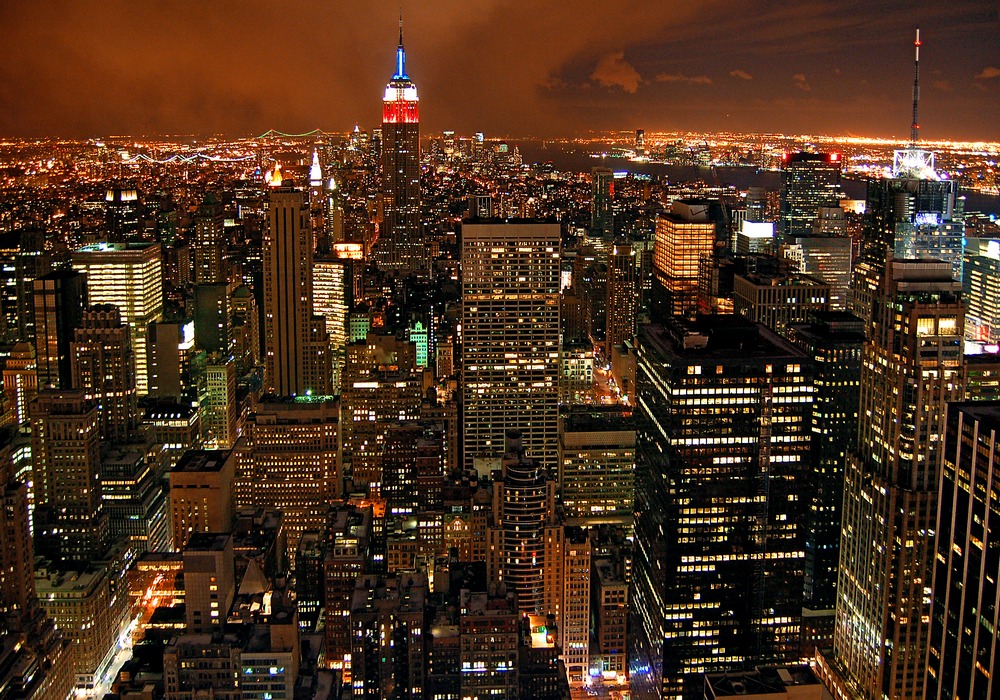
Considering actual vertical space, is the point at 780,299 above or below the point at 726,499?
above

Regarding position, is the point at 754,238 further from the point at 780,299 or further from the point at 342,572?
the point at 342,572

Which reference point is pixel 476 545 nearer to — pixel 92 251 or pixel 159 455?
pixel 159 455

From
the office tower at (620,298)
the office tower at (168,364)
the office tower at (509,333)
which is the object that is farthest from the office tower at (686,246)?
the office tower at (168,364)

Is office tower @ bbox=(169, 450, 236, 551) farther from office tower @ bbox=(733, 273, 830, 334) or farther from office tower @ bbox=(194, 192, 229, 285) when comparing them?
office tower @ bbox=(194, 192, 229, 285)

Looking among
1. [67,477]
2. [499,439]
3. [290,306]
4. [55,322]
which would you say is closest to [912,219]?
[499,439]

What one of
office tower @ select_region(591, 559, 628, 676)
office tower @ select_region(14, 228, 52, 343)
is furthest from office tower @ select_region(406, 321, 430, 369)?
office tower @ select_region(591, 559, 628, 676)

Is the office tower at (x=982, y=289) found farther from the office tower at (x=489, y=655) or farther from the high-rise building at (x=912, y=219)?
the office tower at (x=489, y=655)

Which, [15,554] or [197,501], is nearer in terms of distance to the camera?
[15,554]
